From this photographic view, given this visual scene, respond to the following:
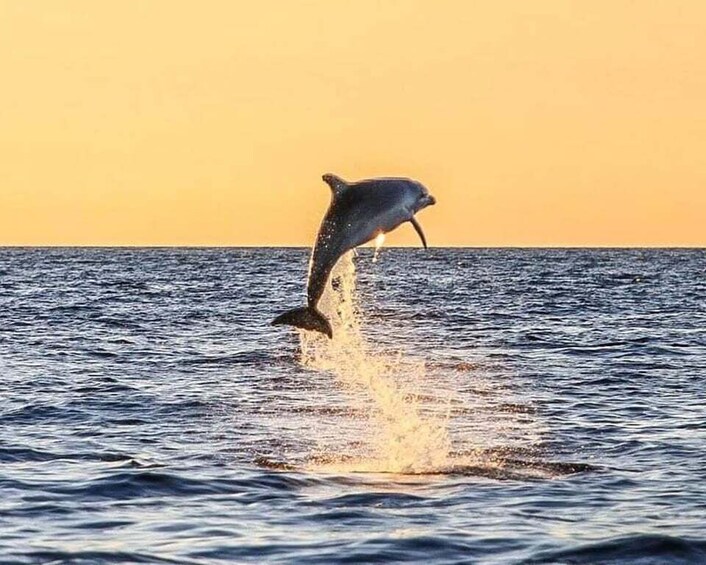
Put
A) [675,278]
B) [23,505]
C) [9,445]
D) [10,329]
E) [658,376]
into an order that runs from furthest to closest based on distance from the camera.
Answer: [675,278] → [10,329] → [658,376] → [9,445] → [23,505]

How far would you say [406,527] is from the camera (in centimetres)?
1598

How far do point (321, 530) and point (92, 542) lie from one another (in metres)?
2.43

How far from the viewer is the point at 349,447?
72.0 ft

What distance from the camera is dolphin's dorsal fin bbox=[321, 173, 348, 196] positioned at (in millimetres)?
15680

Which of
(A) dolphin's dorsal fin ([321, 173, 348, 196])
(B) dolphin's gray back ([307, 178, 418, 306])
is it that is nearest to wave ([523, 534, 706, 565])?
(B) dolphin's gray back ([307, 178, 418, 306])

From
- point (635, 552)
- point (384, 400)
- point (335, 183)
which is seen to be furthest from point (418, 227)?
point (384, 400)

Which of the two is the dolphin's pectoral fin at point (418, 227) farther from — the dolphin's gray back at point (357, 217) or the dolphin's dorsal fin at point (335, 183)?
the dolphin's dorsal fin at point (335, 183)

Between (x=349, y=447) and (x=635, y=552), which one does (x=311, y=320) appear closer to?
(x=635, y=552)

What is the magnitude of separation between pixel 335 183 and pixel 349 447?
7.13 metres

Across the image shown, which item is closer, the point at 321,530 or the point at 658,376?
the point at 321,530

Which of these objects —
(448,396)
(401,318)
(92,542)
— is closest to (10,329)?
(401,318)

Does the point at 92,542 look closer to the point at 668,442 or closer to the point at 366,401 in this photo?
the point at 668,442

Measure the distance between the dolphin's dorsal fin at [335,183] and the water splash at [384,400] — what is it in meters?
0.91

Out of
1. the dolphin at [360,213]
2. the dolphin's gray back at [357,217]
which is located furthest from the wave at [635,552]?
the dolphin's gray back at [357,217]
